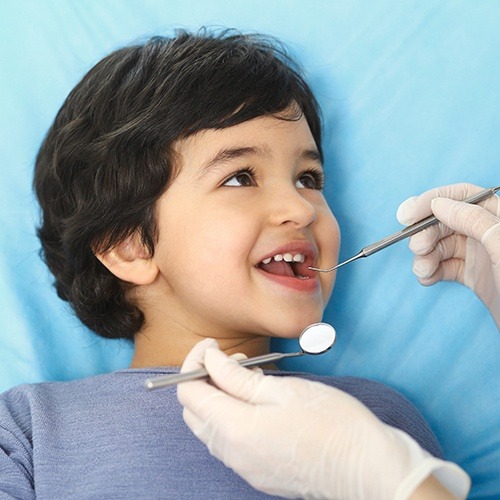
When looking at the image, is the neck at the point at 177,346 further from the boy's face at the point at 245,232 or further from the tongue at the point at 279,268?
the tongue at the point at 279,268

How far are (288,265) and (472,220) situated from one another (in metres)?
0.35

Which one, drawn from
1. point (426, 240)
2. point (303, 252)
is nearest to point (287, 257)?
point (303, 252)

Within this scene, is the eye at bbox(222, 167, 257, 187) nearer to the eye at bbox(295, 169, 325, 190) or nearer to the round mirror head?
the eye at bbox(295, 169, 325, 190)

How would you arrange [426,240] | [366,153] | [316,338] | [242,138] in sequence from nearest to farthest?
1. [316,338]
2. [242,138]
3. [426,240]
4. [366,153]

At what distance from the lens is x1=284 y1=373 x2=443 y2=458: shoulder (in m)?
1.40

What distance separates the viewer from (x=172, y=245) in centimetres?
142

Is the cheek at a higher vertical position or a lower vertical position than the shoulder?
higher

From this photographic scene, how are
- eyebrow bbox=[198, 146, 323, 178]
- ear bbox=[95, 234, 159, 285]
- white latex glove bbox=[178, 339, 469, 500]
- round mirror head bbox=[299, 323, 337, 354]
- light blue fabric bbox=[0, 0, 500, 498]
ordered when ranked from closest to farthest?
white latex glove bbox=[178, 339, 469, 500], round mirror head bbox=[299, 323, 337, 354], eyebrow bbox=[198, 146, 323, 178], ear bbox=[95, 234, 159, 285], light blue fabric bbox=[0, 0, 500, 498]

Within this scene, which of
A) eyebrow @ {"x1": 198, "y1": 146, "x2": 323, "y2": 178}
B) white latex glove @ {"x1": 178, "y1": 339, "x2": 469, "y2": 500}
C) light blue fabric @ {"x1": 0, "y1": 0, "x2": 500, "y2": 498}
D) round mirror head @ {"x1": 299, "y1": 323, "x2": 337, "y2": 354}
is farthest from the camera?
light blue fabric @ {"x1": 0, "y1": 0, "x2": 500, "y2": 498}

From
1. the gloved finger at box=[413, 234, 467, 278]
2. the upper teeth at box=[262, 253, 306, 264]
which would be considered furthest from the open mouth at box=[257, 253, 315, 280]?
the gloved finger at box=[413, 234, 467, 278]

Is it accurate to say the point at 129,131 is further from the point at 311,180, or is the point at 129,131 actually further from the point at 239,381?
the point at 239,381

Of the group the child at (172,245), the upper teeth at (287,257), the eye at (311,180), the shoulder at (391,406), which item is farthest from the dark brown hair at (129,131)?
the shoulder at (391,406)

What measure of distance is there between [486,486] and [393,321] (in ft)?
1.26

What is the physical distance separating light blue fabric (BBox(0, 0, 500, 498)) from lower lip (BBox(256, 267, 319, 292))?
1.01 feet
